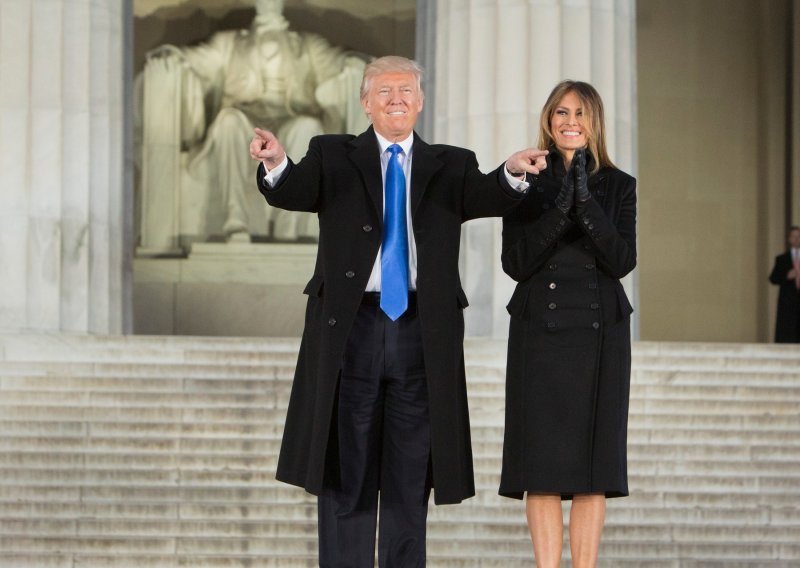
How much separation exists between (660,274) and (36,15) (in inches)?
355

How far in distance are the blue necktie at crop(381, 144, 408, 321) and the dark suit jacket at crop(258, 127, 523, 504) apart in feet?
0.13

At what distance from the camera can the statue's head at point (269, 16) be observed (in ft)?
55.7

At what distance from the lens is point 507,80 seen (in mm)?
11656

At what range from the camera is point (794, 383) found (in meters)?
9.49

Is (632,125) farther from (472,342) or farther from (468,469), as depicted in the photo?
(468,469)

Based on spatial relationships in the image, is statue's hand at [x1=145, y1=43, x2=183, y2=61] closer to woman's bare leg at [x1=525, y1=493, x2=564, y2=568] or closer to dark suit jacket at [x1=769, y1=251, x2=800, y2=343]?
dark suit jacket at [x1=769, y1=251, x2=800, y2=343]

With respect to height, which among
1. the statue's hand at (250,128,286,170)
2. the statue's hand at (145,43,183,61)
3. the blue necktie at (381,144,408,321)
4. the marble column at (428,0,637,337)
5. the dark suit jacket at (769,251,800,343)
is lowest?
the dark suit jacket at (769,251,800,343)

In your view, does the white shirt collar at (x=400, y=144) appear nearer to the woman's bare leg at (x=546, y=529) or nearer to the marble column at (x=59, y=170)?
the woman's bare leg at (x=546, y=529)

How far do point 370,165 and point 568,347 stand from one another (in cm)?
99

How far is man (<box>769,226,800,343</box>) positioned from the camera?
1502 cm

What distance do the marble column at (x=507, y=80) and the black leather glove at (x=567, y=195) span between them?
6.21 metres

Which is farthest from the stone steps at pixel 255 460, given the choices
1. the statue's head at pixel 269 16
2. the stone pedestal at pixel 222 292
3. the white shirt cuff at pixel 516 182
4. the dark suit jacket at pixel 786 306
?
the statue's head at pixel 269 16

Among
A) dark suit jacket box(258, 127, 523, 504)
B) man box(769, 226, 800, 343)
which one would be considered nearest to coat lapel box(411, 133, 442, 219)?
dark suit jacket box(258, 127, 523, 504)

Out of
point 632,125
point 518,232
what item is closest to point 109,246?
point 632,125
